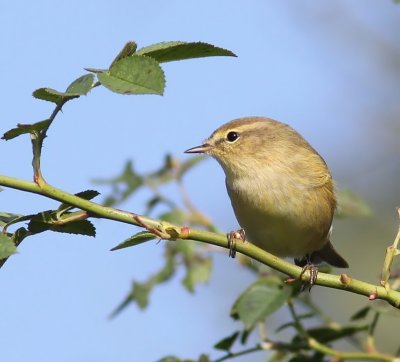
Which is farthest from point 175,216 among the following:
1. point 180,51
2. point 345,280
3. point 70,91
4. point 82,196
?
point 70,91

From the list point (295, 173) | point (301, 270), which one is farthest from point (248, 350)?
point (295, 173)

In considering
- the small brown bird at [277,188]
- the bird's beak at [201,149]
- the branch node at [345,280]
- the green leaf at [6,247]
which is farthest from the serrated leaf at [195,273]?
the green leaf at [6,247]

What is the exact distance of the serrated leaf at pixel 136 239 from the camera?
214 cm

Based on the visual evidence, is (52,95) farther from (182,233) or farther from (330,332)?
(330,332)

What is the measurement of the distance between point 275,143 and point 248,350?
6.94 ft

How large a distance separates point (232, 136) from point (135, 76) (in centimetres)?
324

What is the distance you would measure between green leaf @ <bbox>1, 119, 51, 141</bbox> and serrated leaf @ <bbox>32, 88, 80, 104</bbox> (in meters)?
0.06

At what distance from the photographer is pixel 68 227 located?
220cm

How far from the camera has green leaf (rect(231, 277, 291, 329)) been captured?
3.09 meters

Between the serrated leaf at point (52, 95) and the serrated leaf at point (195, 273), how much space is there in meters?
2.01

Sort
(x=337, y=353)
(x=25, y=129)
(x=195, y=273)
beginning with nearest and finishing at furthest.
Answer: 1. (x=25, y=129)
2. (x=337, y=353)
3. (x=195, y=273)

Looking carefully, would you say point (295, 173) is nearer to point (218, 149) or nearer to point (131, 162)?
point (218, 149)

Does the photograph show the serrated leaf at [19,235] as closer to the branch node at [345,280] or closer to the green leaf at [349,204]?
the branch node at [345,280]

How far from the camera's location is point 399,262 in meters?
3.74
